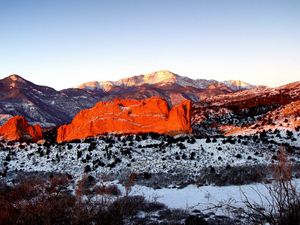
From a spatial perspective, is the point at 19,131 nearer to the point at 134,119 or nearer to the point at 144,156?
the point at 134,119

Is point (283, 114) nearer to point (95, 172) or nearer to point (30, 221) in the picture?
point (95, 172)

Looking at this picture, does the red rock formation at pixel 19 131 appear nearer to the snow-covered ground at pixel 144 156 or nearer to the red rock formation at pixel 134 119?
the red rock formation at pixel 134 119

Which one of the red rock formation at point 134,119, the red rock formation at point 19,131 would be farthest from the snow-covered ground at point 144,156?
the red rock formation at point 19,131

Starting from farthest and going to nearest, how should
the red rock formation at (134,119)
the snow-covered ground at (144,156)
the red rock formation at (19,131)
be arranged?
the red rock formation at (19,131) < the red rock formation at (134,119) < the snow-covered ground at (144,156)

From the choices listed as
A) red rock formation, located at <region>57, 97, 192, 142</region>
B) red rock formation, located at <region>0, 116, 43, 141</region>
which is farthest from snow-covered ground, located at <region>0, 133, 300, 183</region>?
red rock formation, located at <region>0, 116, 43, 141</region>

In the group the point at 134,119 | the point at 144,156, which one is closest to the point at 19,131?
the point at 134,119

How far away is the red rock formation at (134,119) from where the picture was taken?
4553 cm

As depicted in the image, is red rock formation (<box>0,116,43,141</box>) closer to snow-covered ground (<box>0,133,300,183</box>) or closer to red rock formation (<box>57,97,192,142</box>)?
red rock formation (<box>57,97,192,142</box>)

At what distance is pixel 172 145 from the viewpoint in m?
33.0

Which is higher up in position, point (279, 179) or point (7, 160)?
point (279, 179)

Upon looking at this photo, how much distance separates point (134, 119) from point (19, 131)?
58.8 feet

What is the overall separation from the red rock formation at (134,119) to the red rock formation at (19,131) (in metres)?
5.09

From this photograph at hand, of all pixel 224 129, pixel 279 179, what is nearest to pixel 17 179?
pixel 279 179

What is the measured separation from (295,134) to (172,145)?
49.3 ft
